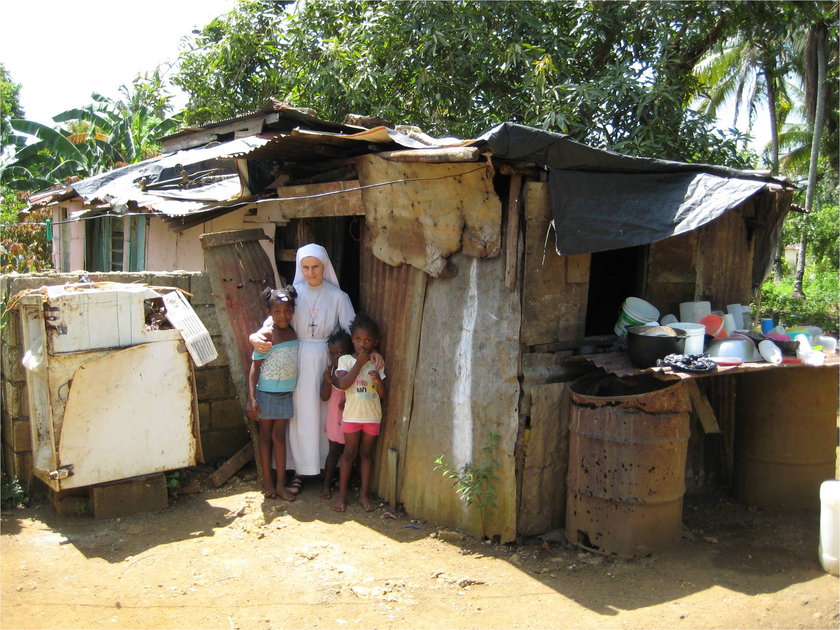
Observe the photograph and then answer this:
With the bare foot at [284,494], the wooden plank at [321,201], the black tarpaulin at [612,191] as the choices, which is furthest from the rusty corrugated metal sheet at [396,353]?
the black tarpaulin at [612,191]

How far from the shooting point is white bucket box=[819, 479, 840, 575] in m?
4.06

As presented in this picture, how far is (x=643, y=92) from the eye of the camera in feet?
26.7

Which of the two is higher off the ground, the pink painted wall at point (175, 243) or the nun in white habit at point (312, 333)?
the pink painted wall at point (175, 243)

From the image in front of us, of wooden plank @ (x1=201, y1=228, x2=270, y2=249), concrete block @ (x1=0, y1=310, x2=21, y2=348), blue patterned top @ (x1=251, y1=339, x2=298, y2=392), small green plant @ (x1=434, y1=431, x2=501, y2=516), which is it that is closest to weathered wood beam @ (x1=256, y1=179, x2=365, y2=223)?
wooden plank @ (x1=201, y1=228, x2=270, y2=249)

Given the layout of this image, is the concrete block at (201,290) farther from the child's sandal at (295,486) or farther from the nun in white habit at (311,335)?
the child's sandal at (295,486)

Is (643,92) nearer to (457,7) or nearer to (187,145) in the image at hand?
(457,7)

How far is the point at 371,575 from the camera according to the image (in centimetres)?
421

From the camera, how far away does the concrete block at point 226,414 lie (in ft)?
19.2

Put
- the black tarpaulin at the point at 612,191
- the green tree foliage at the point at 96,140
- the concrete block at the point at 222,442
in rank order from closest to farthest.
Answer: the black tarpaulin at the point at 612,191 → the concrete block at the point at 222,442 → the green tree foliage at the point at 96,140

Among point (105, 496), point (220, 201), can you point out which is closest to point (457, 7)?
point (220, 201)

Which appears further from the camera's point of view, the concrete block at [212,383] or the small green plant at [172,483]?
the concrete block at [212,383]

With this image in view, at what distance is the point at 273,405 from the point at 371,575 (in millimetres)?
1614

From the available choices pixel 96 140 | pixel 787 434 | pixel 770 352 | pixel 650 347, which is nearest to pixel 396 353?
pixel 650 347

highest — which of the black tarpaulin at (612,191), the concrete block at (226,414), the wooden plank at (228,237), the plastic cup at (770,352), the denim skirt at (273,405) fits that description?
the black tarpaulin at (612,191)
